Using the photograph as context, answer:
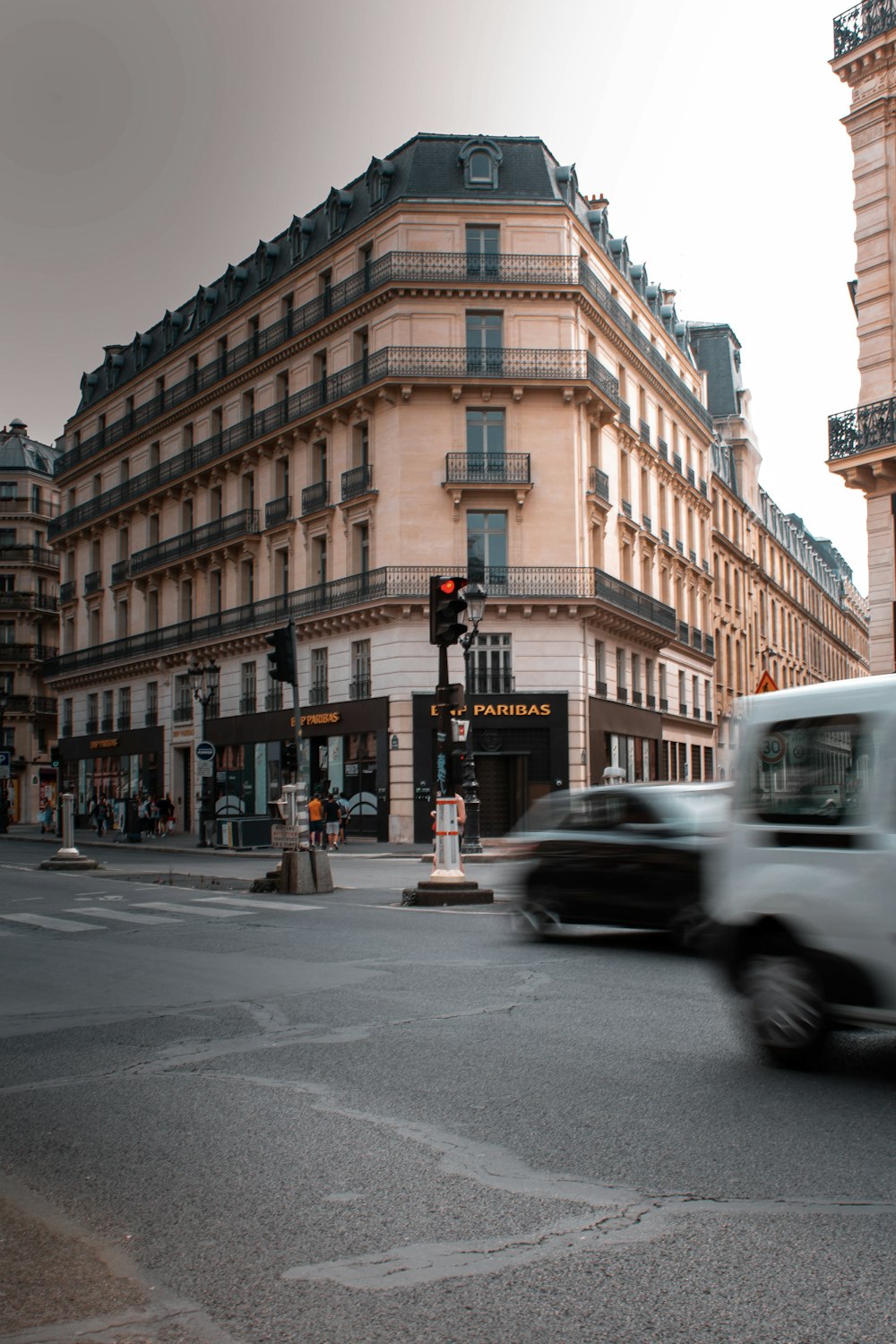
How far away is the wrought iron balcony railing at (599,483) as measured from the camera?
37.3m

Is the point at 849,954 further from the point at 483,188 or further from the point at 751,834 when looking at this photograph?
the point at 483,188

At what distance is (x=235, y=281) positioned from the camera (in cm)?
4572

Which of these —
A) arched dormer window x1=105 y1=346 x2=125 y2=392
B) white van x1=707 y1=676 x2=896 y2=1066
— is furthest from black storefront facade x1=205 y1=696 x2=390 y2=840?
white van x1=707 y1=676 x2=896 y2=1066

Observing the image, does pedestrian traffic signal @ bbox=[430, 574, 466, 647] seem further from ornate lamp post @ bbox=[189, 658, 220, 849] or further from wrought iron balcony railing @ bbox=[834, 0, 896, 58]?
ornate lamp post @ bbox=[189, 658, 220, 849]

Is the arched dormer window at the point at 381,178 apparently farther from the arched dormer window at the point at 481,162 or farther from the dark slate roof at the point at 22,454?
the dark slate roof at the point at 22,454

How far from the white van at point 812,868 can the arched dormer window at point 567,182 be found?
114ft

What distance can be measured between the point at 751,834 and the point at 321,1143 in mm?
2721

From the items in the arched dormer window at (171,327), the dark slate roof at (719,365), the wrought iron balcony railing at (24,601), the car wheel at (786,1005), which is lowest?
the car wheel at (786,1005)

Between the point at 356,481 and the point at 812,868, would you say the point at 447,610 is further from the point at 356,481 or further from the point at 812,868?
the point at 356,481

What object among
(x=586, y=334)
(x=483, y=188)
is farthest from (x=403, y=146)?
(x=586, y=334)

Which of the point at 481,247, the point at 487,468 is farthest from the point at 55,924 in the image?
the point at 481,247

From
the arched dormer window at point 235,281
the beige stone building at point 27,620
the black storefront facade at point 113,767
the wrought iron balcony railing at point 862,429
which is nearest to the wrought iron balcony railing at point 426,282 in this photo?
the arched dormer window at point 235,281

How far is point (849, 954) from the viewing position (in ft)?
18.9

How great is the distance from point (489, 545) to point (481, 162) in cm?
1192
